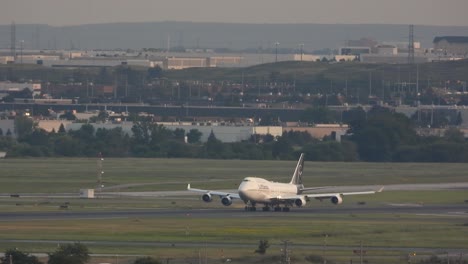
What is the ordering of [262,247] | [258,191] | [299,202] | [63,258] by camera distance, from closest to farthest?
[63,258] < [262,247] < [258,191] < [299,202]

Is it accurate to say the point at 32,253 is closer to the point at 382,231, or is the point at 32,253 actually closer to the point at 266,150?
the point at 382,231

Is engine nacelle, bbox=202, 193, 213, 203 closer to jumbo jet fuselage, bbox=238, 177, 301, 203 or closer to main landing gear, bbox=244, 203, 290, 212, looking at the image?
main landing gear, bbox=244, 203, 290, 212

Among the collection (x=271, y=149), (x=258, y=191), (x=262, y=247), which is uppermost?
(x=258, y=191)

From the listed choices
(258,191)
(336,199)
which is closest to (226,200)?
(258,191)

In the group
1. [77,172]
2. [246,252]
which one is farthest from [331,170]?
[246,252]

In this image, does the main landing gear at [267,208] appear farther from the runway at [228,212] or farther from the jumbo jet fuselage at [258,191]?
the jumbo jet fuselage at [258,191]

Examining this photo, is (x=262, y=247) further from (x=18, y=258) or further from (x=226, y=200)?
Result: (x=226, y=200)

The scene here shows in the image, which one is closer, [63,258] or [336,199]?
[63,258]
